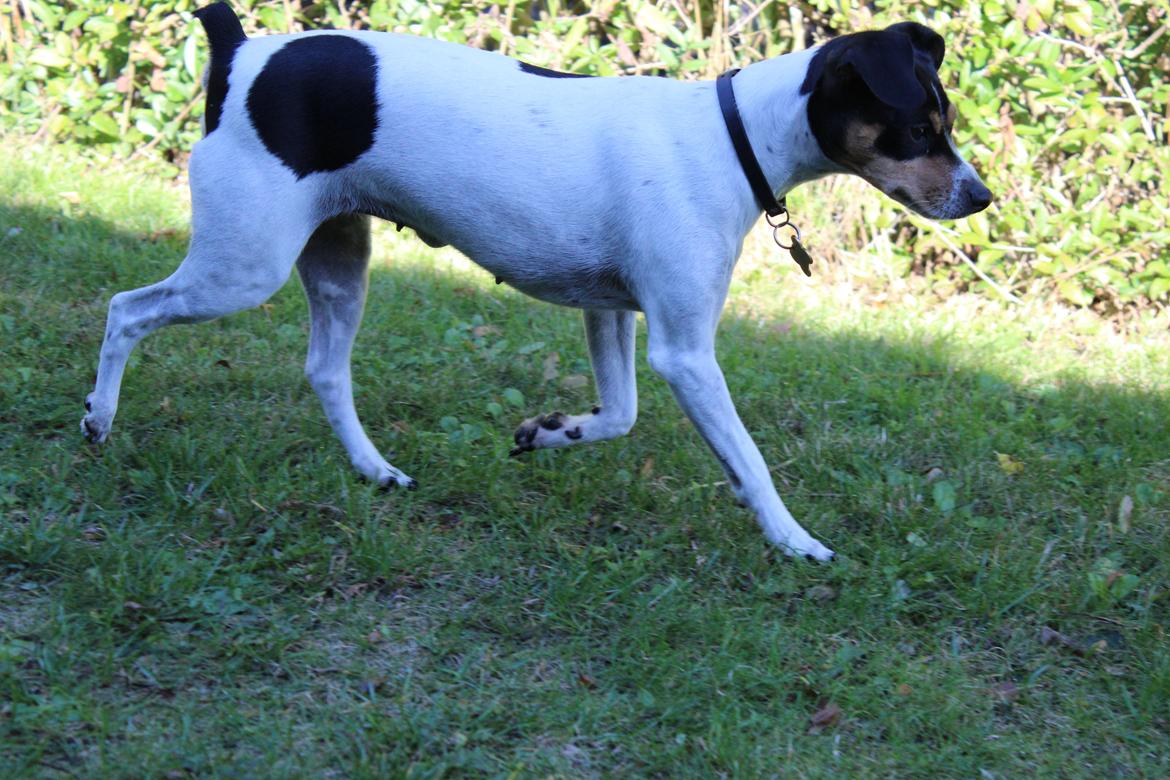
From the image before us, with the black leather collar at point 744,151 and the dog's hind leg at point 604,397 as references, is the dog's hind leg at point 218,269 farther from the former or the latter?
the black leather collar at point 744,151

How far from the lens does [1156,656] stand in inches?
134

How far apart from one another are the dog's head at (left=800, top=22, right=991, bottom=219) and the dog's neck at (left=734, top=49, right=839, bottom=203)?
3 cm

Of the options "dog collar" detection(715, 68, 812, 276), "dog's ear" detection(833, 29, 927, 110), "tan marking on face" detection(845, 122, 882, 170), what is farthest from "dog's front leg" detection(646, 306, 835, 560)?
"dog's ear" detection(833, 29, 927, 110)

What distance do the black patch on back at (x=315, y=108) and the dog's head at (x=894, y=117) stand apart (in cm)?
128

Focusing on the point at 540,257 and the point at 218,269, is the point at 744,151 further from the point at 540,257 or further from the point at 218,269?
the point at 218,269

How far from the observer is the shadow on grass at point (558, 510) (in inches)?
129

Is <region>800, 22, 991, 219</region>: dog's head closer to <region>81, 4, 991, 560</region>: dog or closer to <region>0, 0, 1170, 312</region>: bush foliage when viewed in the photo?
<region>81, 4, 991, 560</region>: dog

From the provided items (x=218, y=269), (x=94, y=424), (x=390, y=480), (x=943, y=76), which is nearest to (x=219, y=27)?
(x=218, y=269)

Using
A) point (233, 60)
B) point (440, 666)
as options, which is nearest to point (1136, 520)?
point (440, 666)

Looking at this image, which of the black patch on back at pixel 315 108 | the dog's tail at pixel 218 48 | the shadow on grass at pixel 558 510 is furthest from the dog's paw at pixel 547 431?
the dog's tail at pixel 218 48

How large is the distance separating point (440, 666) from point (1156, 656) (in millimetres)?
1993

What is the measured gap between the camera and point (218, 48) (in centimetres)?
362

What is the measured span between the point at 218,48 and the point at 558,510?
177cm

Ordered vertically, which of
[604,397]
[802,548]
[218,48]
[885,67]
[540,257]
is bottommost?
[802,548]
